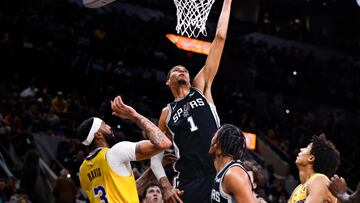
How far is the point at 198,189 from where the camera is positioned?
17.5 ft

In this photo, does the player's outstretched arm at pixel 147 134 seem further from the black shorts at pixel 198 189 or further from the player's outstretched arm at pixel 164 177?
the black shorts at pixel 198 189

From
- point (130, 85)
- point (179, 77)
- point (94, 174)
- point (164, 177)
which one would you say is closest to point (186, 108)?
point (179, 77)

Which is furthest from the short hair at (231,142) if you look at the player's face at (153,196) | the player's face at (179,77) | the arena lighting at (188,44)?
the arena lighting at (188,44)

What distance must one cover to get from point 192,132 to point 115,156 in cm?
87

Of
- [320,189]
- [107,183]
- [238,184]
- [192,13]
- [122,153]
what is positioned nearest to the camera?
[238,184]

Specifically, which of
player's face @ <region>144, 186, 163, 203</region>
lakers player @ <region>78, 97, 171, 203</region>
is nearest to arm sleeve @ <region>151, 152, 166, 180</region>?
player's face @ <region>144, 186, 163, 203</region>

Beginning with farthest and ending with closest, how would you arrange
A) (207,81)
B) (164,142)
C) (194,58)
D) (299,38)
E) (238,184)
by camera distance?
(299,38)
(194,58)
(207,81)
(164,142)
(238,184)

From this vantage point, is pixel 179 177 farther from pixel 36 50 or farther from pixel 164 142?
pixel 36 50

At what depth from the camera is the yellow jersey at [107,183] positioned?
493cm

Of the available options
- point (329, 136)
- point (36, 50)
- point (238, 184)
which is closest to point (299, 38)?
point (329, 136)

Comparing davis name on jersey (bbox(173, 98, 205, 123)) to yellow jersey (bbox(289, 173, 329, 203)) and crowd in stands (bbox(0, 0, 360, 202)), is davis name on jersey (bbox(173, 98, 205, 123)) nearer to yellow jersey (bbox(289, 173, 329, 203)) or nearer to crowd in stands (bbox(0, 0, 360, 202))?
yellow jersey (bbox(289, 173, 329, 203))

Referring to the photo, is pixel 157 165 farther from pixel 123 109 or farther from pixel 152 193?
pixel 123 109

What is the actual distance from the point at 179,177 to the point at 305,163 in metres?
1.06

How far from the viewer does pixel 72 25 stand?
1759 centimetres
